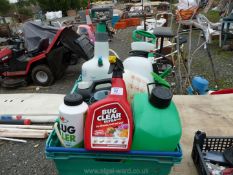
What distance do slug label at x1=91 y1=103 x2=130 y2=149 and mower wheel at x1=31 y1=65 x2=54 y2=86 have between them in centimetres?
309

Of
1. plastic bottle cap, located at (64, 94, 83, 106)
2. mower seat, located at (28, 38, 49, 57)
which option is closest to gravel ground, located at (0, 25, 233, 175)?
mower seat, located at (28, 38, 49, 57)

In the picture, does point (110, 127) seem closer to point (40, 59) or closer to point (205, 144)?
point (205, 144)

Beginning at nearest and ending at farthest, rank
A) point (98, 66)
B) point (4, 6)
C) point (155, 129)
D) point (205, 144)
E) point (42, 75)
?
→ point (155, 129) < point (205, 144) < point (98, 66) < point (42, 75) < point (4, 6)

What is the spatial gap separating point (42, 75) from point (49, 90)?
0.32m

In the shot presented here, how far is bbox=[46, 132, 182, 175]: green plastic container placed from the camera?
0.98 m

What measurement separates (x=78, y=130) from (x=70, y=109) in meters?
0.09

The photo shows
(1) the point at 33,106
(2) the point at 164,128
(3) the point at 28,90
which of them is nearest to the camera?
(2) the point at 164,128

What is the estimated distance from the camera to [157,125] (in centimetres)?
95

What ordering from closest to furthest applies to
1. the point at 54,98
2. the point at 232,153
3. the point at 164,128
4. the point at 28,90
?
1. the point at 164,128
2. the point at 232,153
3. the point at 54,98
4. the point at 28,90

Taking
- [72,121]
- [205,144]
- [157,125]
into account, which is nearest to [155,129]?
[157,125]

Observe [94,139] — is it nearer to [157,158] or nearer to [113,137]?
[113,137]

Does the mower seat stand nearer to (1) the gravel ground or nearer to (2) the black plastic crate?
(1) the gravel ground

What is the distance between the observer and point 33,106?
2938 millimetres

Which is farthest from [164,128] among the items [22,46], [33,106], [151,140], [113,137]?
[22,46]
